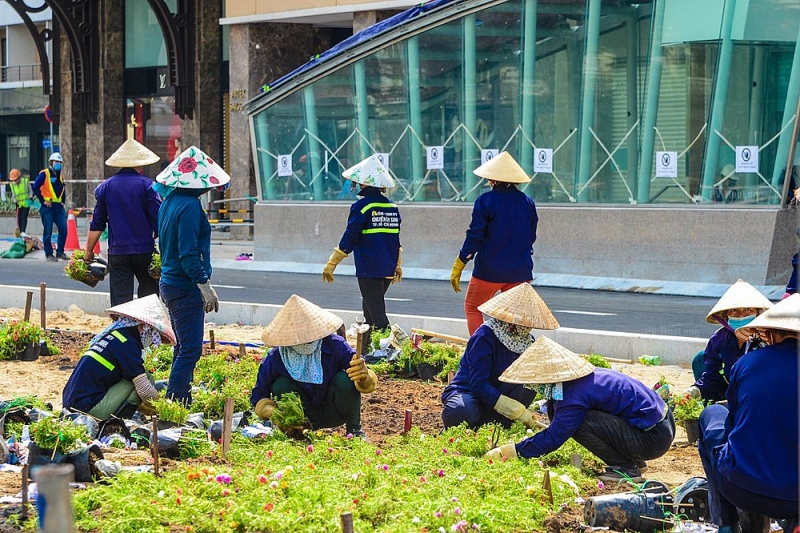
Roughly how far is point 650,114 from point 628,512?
42.6 feet

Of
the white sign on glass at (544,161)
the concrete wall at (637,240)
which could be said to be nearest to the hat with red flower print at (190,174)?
the concrete wall at (637,240)

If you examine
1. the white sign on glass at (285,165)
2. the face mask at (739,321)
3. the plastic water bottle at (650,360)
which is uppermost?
the white sign on glass at (285,165)

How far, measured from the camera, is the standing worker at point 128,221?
35.8ft

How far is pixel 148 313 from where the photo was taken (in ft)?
25.5

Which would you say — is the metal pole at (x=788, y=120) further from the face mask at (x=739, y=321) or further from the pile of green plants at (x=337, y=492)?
the pile of green plants at (x=337, y=492)

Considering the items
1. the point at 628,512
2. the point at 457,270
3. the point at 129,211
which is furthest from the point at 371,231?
the point at 628,512

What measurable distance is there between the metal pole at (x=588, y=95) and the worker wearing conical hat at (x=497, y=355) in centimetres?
1140

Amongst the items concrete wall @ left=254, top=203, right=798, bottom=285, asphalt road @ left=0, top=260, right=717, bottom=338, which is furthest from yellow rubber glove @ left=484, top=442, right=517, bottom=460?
concrete wall @ left=254, top=203, right=798, bottom=285

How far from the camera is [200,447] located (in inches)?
277

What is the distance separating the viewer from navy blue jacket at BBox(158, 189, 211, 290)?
28.3 feet

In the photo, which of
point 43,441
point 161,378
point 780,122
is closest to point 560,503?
point 43,441

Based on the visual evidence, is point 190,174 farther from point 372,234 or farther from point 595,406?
point 595,406

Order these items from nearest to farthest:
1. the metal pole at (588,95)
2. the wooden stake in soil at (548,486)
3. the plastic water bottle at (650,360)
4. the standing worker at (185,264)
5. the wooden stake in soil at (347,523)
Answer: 1. the wooden stake in soil at (347,523)
2. the wooden stake in soil at (548,486)
3. the standing worker at (185,264)
4. the plastic water bottle at (650,360)
5. the metal pole at (588,95)

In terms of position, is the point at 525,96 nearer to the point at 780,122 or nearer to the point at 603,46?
the point at 603,46
